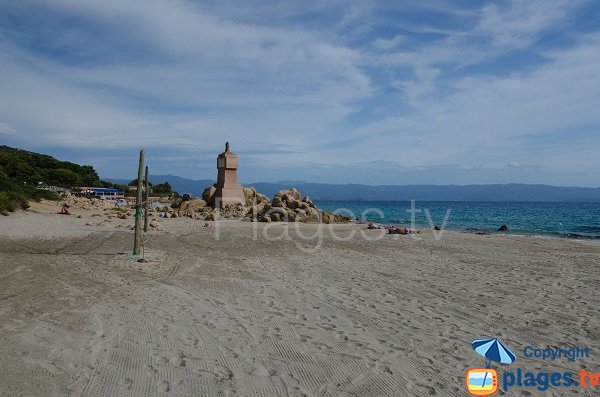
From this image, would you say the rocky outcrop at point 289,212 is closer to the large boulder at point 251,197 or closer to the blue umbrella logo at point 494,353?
the large boulder at point 251,197

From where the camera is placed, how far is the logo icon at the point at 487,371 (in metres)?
3.95

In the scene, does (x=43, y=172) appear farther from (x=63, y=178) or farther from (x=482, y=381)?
(x=482, y=381)

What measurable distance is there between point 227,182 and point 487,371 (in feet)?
67.6

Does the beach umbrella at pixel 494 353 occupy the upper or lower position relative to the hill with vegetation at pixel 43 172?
lower

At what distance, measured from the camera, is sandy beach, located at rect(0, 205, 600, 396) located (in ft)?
12.9

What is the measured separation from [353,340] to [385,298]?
2.12 meters

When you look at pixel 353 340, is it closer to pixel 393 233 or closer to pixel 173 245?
pixel 173 245

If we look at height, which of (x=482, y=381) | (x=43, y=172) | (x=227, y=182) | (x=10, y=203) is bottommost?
(x=482, y=381)

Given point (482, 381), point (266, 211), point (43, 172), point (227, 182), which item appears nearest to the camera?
point (482, 381)

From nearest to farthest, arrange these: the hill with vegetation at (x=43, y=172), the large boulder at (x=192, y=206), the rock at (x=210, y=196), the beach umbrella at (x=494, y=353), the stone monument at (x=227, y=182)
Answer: the beach umbrella at (x=494, y=353), the large boulder at (x=192, y=206), the stone monument at (x=227, y=182), the rock at (x=210, y=196), the hill with vegetation at (x=43, y=172)

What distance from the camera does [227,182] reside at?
2373 centimetres

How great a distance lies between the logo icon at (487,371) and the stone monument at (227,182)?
1951 cm

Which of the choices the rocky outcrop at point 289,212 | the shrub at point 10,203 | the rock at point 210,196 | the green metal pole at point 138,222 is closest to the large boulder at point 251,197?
the rock at point 210,196

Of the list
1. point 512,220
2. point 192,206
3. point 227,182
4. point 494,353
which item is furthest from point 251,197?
point 512,220
